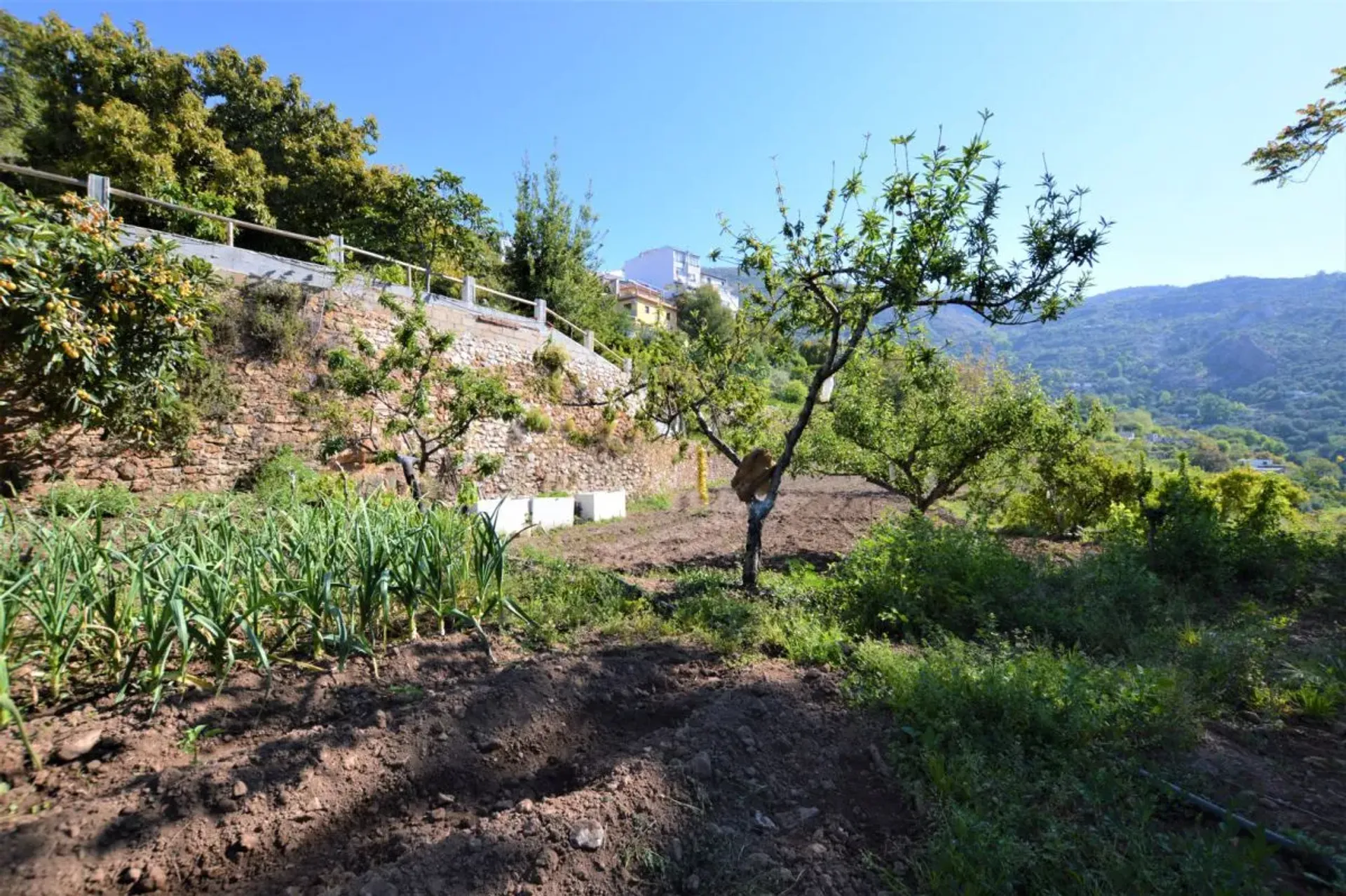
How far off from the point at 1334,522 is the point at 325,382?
55.2 ft

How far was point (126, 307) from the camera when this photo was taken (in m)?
6.36

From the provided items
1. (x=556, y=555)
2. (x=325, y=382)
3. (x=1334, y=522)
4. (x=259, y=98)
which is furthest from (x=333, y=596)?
(x=259, y=98)

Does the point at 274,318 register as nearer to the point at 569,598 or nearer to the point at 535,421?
the point at 535,421

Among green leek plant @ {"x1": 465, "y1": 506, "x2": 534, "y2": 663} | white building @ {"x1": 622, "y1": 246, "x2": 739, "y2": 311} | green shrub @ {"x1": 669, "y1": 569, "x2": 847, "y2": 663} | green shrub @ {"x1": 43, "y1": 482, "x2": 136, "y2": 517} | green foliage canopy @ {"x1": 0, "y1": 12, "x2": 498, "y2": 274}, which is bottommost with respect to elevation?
green shrub @ {"x1": 669, "y1": 569, "x2": 847, "y2": 663}

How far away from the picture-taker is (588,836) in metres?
1.77

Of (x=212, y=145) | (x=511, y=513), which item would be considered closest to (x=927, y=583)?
(x=511, y=513)

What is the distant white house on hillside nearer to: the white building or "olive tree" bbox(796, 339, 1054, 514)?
"olive tree" bbox(796, 339, 1054, 514)

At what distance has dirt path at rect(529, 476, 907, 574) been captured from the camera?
24.3 feet

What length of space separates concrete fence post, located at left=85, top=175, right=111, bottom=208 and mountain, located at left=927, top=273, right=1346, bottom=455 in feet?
36.1

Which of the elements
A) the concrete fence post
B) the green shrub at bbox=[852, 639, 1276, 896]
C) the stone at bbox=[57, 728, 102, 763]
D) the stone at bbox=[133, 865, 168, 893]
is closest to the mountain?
the green shrub at bbox=[852, 639, 1276, 896]

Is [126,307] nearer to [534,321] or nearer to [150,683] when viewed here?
[150,683]

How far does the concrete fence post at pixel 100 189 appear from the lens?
300 inches

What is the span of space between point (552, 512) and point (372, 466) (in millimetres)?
3189

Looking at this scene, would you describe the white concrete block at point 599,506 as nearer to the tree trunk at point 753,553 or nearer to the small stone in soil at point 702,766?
the tree trunk at point 753,553
